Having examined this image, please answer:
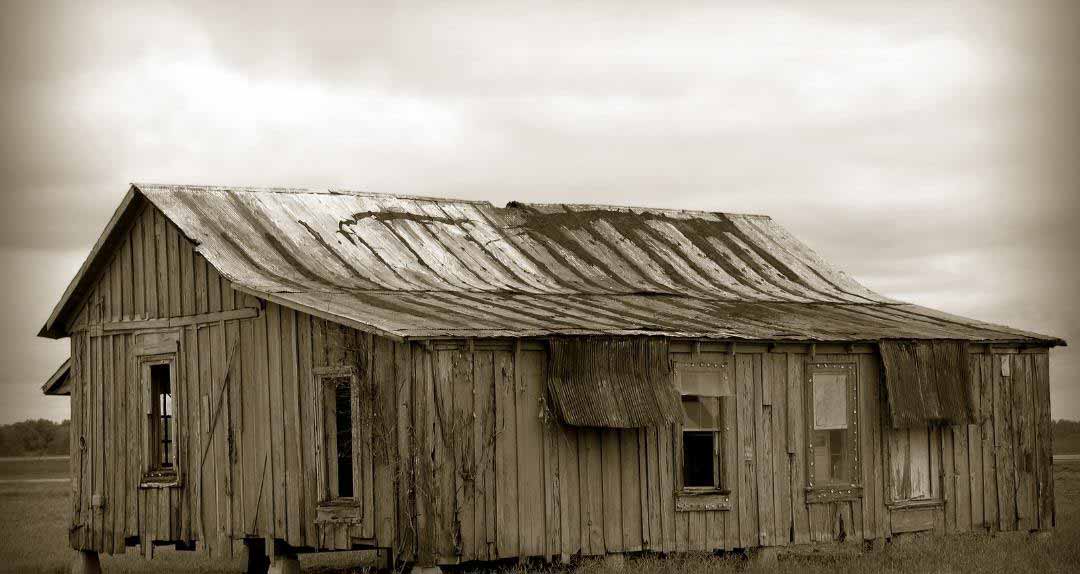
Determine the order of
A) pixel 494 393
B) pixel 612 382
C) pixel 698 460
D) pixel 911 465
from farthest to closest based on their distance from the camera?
pixel 911 465 < pixel 698 460 < pixel 612 382 < pixel 494 393

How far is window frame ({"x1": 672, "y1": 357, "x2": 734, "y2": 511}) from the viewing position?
72.3ft

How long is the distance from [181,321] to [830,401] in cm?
927

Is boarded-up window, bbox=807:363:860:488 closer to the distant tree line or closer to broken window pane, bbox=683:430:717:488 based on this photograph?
broken window pane, bbox=683:430:717:488

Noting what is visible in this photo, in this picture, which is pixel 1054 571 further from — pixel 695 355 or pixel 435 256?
pixel 435 256

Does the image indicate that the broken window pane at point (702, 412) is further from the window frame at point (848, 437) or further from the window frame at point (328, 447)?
the window frame at point (328, 447)

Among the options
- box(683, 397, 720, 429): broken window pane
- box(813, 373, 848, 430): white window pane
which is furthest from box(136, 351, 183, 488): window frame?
box(813, 373, 848, 430): white window pane

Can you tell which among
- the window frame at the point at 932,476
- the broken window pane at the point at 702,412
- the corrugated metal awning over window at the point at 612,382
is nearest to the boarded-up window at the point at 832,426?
the window frame at the point at 932,476

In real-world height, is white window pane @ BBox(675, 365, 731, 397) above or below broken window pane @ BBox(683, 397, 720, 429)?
above

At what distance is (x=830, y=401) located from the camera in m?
23.8

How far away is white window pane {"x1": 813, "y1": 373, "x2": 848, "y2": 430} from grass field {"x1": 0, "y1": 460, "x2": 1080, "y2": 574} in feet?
6.37

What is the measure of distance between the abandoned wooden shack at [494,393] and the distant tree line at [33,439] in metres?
42.9

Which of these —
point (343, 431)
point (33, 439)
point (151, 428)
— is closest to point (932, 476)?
point (343, 431)

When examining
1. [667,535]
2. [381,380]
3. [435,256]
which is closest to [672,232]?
[435,256]

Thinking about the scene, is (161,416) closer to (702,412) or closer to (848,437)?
(702,412)
